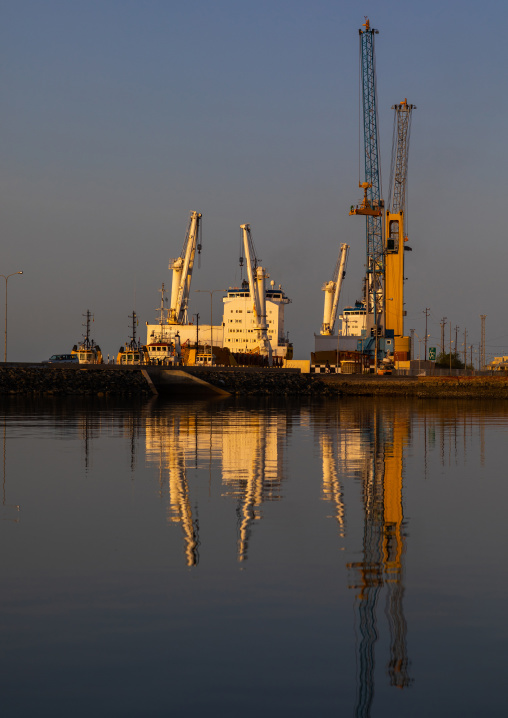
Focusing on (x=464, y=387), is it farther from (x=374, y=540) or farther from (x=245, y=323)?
(x=374, y=540)

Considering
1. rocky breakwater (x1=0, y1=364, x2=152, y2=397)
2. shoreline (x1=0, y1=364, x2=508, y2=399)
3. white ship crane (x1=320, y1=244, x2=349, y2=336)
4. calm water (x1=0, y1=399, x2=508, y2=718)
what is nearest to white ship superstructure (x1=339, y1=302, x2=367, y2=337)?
white ship crane (x1=320, y1=244, x2=349, y2=336)

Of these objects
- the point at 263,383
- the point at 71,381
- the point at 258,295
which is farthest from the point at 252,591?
the point at 258,295

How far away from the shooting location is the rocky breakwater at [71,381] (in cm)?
9662

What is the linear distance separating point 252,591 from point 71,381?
3649 inches

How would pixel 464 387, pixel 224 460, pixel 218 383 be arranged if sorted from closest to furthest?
pixel 224 460, pixel 218 383, pixel 464 387

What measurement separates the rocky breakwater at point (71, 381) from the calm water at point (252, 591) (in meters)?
73.4

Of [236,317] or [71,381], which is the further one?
[236,317]

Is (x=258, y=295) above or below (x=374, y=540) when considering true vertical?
above

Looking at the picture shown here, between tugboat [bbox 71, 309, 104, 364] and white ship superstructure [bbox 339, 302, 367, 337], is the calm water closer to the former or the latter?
tugboat [bbox 71, 309, 104, 364]

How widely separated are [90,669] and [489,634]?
457cm

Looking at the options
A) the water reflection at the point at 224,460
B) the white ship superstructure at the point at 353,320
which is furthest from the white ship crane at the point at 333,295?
the water reflection at the point at 224,460

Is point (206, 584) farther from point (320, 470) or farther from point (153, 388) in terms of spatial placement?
point (153, 388)

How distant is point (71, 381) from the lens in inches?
3991

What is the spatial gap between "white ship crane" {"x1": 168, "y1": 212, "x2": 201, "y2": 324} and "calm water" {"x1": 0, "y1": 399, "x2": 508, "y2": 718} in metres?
123
